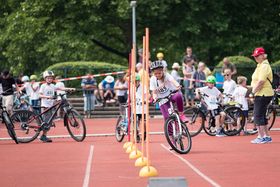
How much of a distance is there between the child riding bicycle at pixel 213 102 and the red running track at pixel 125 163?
18.5 inches

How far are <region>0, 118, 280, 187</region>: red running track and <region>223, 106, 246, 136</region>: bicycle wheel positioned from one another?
0.53m

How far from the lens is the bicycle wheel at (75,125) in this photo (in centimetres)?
1958

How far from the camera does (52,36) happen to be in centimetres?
4300

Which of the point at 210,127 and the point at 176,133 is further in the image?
the point at 210,127

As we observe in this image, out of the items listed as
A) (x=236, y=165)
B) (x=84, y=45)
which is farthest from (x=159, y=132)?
(x=84, y=45)

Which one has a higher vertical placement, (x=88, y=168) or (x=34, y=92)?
(x=34, y=92)

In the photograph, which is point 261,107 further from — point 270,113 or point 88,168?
point 88,168

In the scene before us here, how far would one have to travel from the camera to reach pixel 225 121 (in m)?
20.8

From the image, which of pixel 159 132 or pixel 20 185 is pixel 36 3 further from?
pixel 20 185

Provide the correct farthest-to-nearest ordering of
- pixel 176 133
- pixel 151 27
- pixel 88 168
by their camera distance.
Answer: pixel 151 27, pixel 176 133, pixel 88 168

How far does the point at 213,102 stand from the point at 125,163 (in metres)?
6.90

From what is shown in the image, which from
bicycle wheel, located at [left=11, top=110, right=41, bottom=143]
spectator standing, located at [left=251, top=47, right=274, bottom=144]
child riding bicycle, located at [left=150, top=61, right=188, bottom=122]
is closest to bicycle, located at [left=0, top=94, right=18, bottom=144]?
bicycle wheel, located at [left=11, top=110, right=41, bottom=143]

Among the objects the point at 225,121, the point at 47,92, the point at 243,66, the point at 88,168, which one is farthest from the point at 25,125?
the point at 243,66

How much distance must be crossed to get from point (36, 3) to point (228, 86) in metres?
22.3
